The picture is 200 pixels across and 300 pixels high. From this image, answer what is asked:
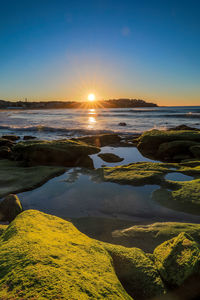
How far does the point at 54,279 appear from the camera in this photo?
1.45 m

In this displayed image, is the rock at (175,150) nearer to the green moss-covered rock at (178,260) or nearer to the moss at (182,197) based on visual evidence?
the moss at (182,197)

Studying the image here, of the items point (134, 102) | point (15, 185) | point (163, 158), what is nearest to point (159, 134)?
point (163, 158)

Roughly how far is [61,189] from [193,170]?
4538mm

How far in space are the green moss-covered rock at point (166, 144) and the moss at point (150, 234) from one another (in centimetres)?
652

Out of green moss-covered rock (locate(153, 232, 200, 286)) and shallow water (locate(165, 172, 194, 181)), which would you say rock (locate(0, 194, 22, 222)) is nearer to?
green moss-covered rock (locate(153, 232, 200, 286))

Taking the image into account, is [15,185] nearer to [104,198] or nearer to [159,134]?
[104,198]

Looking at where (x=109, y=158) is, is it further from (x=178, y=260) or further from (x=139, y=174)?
(x=178, y=260)

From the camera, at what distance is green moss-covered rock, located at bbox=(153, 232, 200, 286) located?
2.04m

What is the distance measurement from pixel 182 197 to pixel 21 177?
5056 mm

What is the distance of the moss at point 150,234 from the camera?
3110 mm

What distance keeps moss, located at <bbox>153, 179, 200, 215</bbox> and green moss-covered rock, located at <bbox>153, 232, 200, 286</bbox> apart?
81.9 inches

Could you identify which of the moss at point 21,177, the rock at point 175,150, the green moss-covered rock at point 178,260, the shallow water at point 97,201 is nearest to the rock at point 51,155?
the moss at point 21,177

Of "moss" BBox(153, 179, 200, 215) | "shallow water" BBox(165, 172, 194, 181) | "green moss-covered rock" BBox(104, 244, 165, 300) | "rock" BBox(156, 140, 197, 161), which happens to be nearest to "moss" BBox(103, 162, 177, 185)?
"shallow water" BBox(165, 172, 194, 181)

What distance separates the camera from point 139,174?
6094 millimetres
